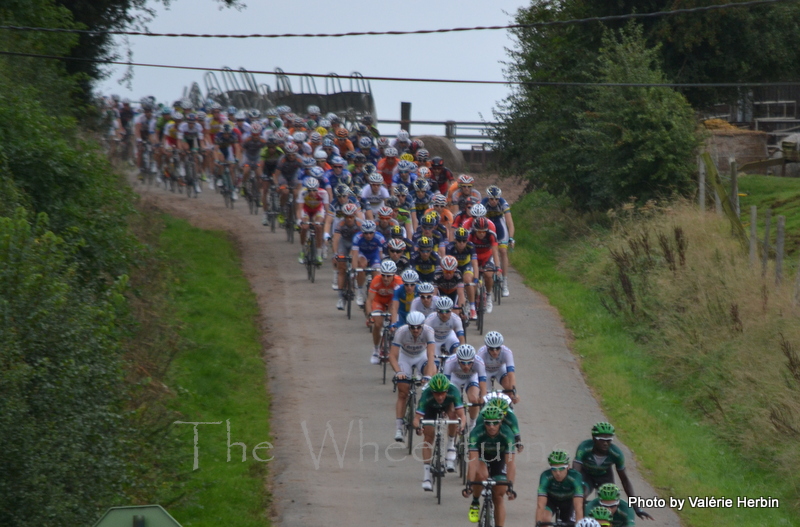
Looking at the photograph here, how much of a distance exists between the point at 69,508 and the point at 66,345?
1.61 meters

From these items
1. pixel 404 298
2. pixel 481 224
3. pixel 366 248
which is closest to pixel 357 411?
pixel 404 298

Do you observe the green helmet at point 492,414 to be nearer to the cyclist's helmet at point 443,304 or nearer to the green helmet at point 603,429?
the green helmet at point 603,429

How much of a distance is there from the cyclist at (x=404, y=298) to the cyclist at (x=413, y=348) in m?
1.08

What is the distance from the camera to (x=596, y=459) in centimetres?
1166

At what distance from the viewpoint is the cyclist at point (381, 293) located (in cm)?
1720

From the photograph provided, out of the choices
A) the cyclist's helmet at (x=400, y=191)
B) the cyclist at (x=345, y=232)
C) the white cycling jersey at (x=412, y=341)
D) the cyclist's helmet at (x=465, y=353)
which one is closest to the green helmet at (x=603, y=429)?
the cyclist's helmet at (x=465, y=353)

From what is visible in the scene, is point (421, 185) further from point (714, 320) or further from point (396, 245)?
point (714, 320)

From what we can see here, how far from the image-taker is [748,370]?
16.9m

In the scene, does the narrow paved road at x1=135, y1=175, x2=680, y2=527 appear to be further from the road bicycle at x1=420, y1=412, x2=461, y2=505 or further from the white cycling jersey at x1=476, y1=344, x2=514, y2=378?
the white cycling jersey at x1=476, y1=344, x2=514, y2=378

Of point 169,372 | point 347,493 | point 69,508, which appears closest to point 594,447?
point 347,493

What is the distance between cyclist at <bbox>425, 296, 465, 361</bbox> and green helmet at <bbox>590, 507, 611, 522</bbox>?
5.52 metres

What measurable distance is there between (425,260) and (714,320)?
5.09m

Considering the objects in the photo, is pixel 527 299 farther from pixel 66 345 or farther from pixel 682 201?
pixel 66 345

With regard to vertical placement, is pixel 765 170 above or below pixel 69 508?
above
